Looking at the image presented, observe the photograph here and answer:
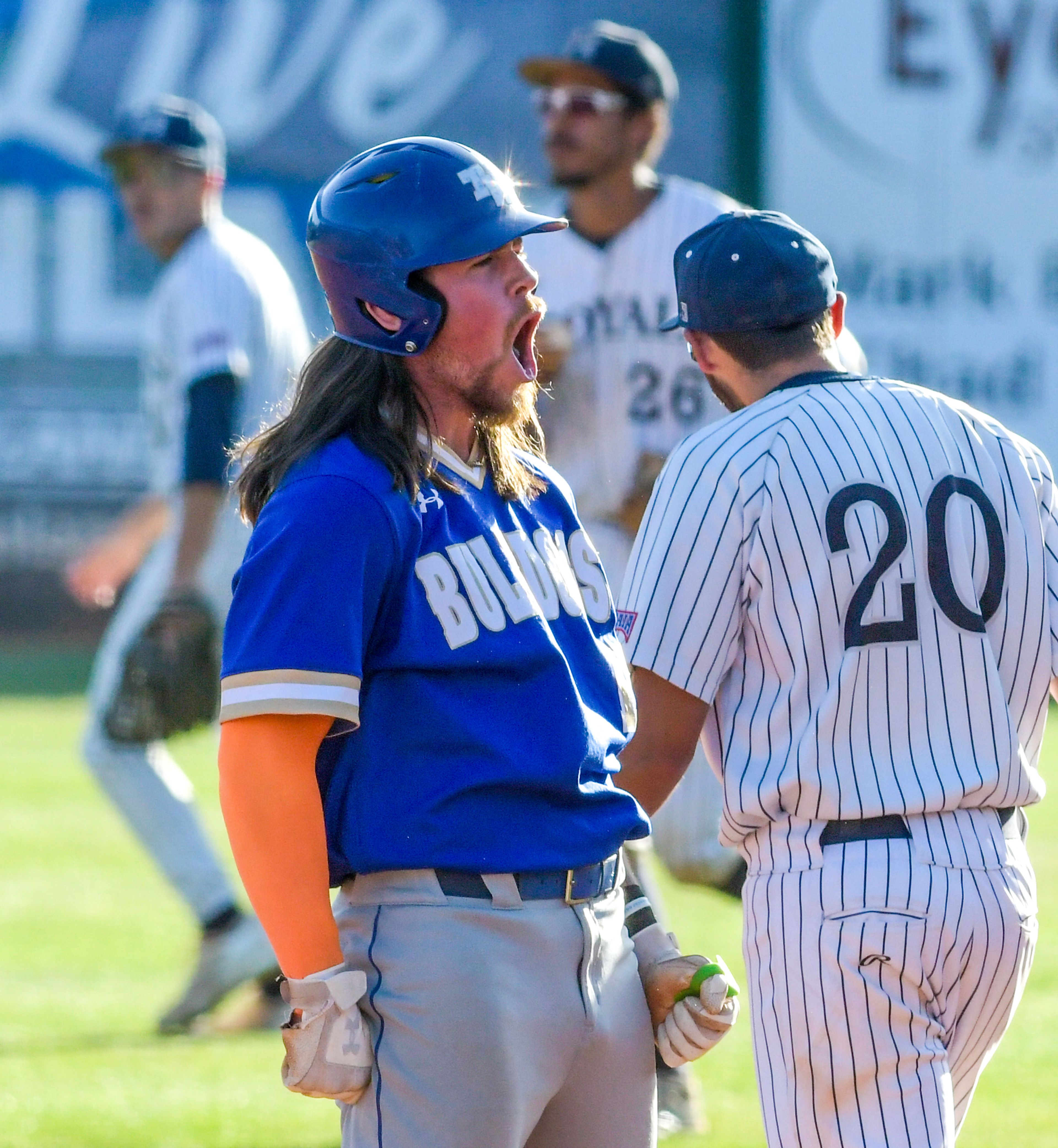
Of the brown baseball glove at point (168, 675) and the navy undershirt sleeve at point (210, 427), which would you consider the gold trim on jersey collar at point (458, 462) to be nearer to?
the navy undershirt sleeve at point (210, 427)

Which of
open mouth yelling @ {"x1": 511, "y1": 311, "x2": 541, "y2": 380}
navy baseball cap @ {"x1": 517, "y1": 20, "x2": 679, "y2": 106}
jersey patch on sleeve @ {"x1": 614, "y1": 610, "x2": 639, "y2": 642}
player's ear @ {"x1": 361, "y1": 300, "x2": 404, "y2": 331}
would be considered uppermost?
navy baseball cap @ {"x1": 517, "y1": 20, "x2": 679, "y2": 106}

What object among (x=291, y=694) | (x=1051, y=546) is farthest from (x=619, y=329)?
(x=291, y=694)

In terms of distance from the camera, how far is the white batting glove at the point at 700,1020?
2.57 meters

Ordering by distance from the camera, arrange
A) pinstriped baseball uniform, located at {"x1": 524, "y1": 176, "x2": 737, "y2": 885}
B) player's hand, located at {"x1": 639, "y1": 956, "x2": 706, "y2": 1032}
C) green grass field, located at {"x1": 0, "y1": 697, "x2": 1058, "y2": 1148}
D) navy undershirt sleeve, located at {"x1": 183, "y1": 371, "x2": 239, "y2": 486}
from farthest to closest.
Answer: navy undershirt sleeve, located at {"x1": 183, "y1": 371, "x2": 239, "y2": 486} → pinstriped baseball uniform, located at {"x1": 524, "y1": 176, "x2": 737, "y2": 885} → green grass field, located at {"x1": 0, "y1": 697, "x2": 1058, "y2": 1148} → player's hand, located at {"x1": 639, "y1": 956, "x2": 706, "y2": 1032}

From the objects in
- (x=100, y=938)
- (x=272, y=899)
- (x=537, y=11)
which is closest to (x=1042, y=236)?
(x=537, y=11)

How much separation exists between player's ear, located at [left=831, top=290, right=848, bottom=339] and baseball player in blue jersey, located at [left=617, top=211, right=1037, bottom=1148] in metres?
0.12

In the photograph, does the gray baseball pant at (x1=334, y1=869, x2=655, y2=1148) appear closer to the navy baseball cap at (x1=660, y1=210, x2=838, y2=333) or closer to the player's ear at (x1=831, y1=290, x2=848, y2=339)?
the navy baseball cap at (x1=660, y1=210, x2=838, y2=333)

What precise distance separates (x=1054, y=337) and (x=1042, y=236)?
101cm

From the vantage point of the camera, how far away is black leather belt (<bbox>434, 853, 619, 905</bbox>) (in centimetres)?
237

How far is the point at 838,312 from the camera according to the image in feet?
10.4

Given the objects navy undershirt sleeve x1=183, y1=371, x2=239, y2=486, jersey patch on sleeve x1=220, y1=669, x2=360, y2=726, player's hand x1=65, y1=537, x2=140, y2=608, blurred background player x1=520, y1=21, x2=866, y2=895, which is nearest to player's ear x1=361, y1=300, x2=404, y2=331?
jersey patch on sleeve x1=220, y1=669, x2=360, y2=726

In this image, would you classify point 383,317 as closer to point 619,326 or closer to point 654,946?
point 654,946

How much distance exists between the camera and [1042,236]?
1755cm

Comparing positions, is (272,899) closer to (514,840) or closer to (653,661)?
(514,840)
